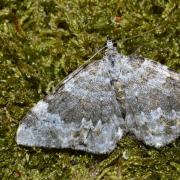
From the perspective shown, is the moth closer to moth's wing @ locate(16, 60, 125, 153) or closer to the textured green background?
moth's wing @ locate(16, 60, 125, 153)

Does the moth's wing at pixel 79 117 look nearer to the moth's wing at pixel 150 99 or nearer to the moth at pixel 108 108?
the moth at pixel 108 108

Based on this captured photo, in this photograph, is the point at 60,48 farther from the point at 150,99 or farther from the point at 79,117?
the point at 150,99

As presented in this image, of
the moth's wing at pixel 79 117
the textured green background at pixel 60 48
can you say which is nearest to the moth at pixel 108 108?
the moth's wing at pixel 79 117

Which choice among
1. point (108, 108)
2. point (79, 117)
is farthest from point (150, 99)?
point (79, 117)

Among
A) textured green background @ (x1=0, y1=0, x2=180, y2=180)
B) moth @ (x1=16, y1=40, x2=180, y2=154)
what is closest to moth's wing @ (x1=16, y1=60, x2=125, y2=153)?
moth @ (x1=16, y1=40, x2=180, y2=154)

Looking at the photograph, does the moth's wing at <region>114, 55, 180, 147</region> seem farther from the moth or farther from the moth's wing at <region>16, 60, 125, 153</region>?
the moth's wing at <region>16, 60, 125, 153</region>

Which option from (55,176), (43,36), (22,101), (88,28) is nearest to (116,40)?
(88,28)

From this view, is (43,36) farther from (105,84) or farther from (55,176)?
(55,176)
